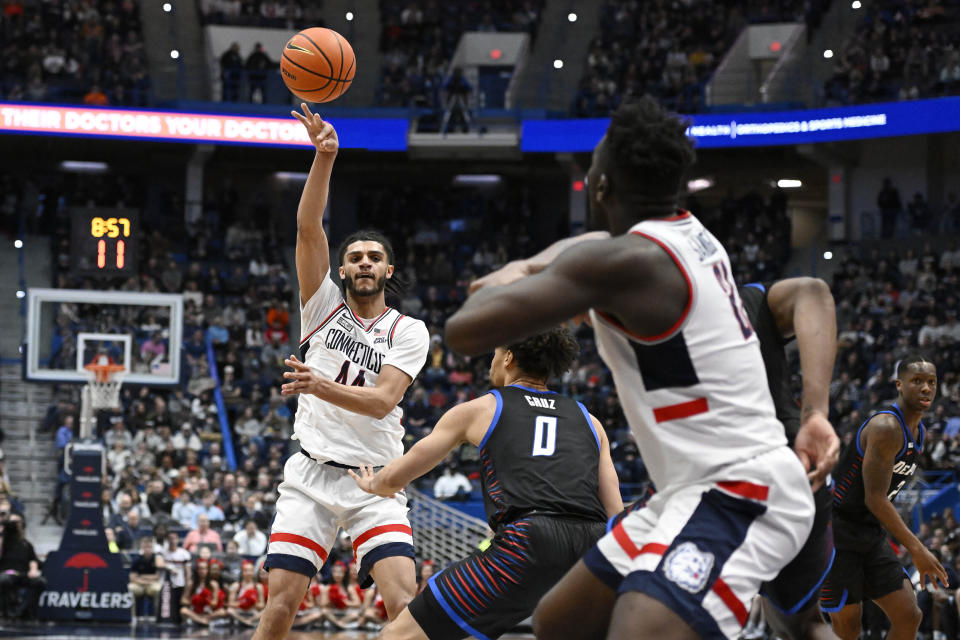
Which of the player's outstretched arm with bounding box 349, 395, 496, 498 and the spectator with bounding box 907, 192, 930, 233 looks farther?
the spectator with bounding box 907, 192, 930, 233

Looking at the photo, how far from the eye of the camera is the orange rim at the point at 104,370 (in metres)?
17.3

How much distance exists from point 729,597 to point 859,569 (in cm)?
461

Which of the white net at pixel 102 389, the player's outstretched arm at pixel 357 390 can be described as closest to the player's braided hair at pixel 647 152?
the player's outstretched arm at pixel 357 390

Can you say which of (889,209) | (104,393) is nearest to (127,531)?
(104,393)

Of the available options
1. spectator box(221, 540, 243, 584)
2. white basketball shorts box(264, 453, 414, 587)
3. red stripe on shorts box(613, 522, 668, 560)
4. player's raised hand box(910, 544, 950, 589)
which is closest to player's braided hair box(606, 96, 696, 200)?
red stripe on shorts box(613, 522, 668, 560)

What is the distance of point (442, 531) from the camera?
17.5 m

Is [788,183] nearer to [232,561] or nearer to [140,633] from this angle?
[232,561]

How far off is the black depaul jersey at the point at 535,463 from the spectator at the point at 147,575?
10.9m

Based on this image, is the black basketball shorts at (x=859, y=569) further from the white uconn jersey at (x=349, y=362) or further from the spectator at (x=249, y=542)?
the spectator at (x=249, y=542)

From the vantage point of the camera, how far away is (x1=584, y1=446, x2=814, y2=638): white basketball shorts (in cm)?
331

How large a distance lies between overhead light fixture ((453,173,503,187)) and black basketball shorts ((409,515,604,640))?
25827mm

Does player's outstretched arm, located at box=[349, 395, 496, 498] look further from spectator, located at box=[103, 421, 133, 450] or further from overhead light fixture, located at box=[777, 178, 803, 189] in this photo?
overhead light fixture, located at box=[777, 178, 803, 189]

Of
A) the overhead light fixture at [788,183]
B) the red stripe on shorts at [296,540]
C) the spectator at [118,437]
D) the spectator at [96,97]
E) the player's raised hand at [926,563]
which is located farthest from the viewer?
the overhead light fixture at [788,183]

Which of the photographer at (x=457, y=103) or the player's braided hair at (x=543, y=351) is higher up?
the photographer at (x=457, y=103)
